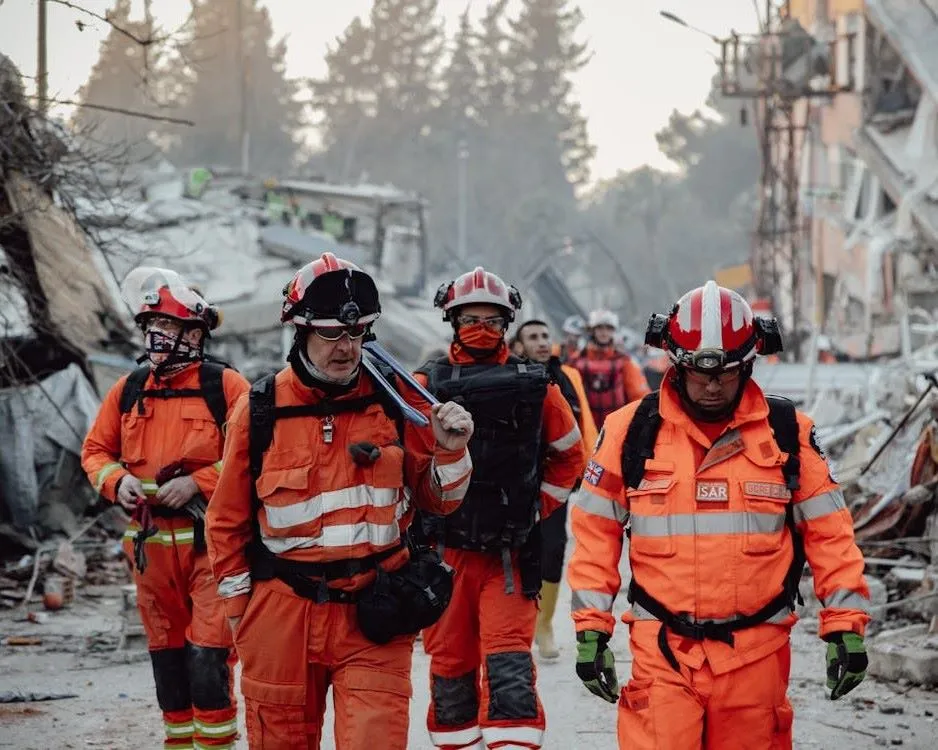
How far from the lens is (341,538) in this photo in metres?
4.68

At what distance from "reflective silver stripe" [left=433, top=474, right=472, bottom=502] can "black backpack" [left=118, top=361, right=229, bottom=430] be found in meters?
2.01

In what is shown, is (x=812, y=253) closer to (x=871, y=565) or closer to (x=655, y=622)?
(x=871, y=565)

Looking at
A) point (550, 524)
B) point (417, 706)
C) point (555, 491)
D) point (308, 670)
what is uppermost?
point (555, 491)

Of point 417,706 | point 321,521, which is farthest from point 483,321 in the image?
point 417,706

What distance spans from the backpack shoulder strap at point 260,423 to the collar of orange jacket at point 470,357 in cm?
185

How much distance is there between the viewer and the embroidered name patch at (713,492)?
4.45 m

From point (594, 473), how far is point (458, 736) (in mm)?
1977

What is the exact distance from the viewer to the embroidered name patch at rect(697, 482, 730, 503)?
445 centimetres

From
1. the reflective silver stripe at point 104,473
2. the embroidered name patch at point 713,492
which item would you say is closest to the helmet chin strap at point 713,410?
the embroidered name patch at point 713,492

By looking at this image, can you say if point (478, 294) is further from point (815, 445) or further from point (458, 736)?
point (815, 445)

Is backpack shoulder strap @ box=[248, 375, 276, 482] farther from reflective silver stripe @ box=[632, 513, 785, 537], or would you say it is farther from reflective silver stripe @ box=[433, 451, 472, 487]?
reflective silver stripe @ box=[632, 513, 785, 537]

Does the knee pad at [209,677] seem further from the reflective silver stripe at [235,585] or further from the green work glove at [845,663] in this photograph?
the green work glove at [845,663]

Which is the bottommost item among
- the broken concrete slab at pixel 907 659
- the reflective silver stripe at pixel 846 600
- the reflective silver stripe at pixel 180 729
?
the broken concrete slab at pixel 907 659

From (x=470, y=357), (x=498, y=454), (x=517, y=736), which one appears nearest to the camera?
(x=517, y=736)
